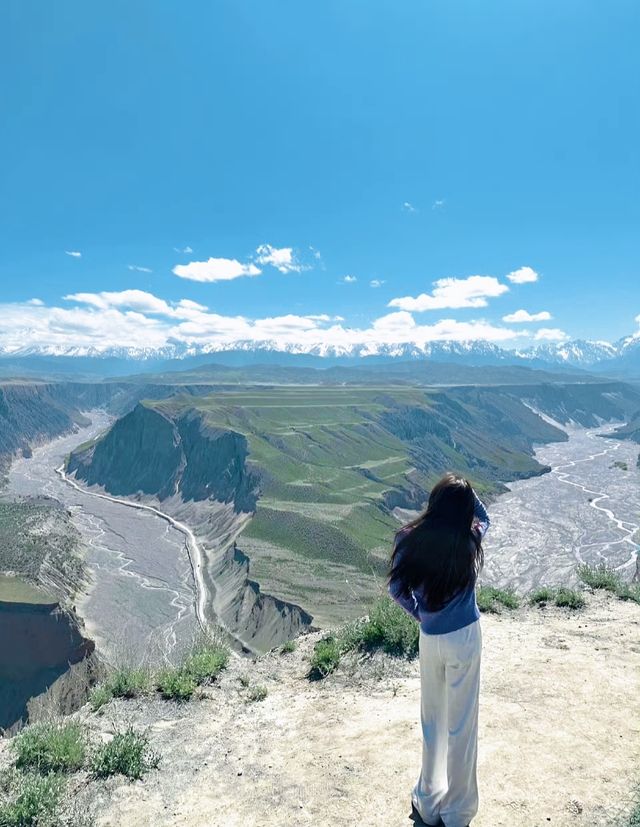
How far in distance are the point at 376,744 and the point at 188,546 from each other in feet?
364

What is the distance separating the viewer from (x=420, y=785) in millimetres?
5750

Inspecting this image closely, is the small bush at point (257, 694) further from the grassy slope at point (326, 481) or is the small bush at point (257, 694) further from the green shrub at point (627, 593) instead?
the grassy slope at point (326, 481)

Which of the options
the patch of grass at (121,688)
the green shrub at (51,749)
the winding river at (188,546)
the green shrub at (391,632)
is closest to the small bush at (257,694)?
the patch of grass at (121,688)

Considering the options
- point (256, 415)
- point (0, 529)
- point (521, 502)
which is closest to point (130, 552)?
point (0, 529)

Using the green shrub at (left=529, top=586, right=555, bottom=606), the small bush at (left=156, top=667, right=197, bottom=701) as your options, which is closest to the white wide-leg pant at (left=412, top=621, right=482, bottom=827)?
the small bush at (left=156, top=667, right=197, bottom=701)

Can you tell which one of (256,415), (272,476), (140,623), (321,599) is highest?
(256,415)

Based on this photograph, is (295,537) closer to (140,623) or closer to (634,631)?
(140,623)

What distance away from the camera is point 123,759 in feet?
23.4

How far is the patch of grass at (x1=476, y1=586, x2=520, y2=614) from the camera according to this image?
1370 centimetres

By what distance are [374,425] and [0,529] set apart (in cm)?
12272

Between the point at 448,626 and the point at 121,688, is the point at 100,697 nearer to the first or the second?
the point at 121,688

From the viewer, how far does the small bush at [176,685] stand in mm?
9523

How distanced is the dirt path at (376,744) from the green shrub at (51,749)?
0.78 metres

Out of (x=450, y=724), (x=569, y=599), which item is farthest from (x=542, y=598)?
(x=450, y=724)
